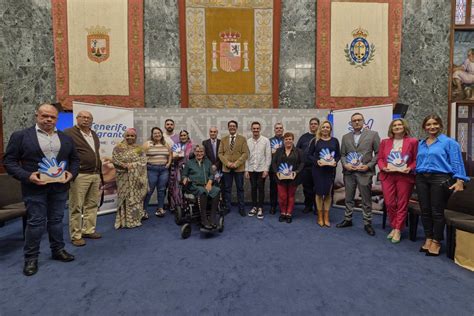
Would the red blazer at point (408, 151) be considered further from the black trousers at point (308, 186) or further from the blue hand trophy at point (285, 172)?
the black trousers at point (308, 186)

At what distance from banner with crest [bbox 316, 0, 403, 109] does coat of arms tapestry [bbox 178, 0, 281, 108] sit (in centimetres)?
114

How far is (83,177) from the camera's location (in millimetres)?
3307

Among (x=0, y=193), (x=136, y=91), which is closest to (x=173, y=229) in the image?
(x=0, y=193)

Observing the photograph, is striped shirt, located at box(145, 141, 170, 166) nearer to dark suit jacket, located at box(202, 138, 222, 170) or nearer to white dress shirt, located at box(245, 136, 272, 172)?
dark suit jacket, located at box(202, 138, 222, 170)

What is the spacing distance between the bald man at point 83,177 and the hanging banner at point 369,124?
4.20 m

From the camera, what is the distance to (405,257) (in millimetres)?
2924

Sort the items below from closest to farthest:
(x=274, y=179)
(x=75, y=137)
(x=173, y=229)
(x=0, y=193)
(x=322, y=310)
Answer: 1. (x=322, y=310)
2. (x=75, y=137)
3. (x=0, y=193)
4. (x=173, y=229)
5. (x=274, y=179)

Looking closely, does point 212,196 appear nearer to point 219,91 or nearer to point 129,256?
point 129,256

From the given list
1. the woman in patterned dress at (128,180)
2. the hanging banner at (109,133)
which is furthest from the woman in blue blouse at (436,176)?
the hanging banner at (109,133)

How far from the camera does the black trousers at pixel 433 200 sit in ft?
9.29

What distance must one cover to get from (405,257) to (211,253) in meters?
2.24

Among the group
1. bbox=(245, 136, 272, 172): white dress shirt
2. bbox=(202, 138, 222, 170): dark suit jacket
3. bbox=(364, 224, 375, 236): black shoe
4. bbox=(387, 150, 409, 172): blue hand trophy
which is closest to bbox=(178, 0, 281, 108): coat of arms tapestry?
bbox=(202, 138, 222, 170): dark suit jacket

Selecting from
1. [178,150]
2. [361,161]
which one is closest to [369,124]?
[361,161]

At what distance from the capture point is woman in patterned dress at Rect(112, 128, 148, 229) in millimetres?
3973
